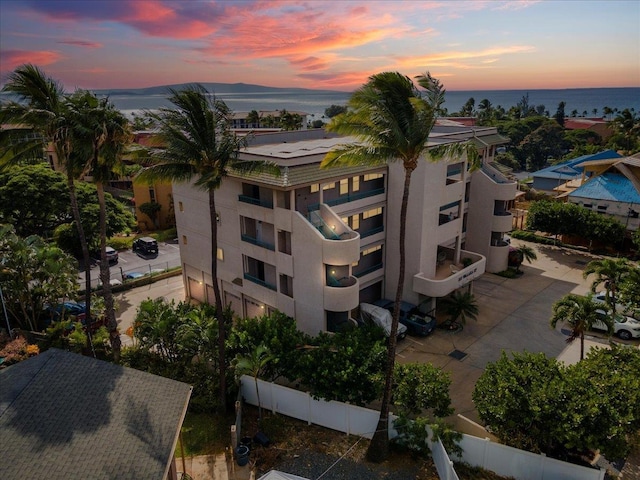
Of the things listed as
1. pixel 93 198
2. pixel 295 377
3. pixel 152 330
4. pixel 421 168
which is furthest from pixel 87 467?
pixel 93 198

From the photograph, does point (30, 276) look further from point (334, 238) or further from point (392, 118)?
point (392, 118)

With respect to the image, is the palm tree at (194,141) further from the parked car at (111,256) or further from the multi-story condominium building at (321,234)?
the parked car at (111,256)

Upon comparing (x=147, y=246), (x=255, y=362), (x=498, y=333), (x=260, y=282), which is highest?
(x=255, y=362)

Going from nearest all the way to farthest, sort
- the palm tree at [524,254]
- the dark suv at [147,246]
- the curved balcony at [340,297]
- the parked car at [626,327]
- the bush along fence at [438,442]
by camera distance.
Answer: the bush along fence at [438,442]
the curved balcony at [340,297]
the parked car at [626,327]
the palm tree at [524,254]
the dark suv at [147,246]

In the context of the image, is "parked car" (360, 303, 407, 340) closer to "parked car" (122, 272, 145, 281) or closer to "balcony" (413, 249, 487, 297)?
"balcony" (413, 249, 487, 297)

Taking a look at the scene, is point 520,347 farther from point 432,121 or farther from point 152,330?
point 152,330

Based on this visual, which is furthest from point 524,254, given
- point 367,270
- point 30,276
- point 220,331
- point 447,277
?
point 30,276

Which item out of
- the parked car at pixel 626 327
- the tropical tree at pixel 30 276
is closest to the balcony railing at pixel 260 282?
the tropical tree at pixel 30 276
